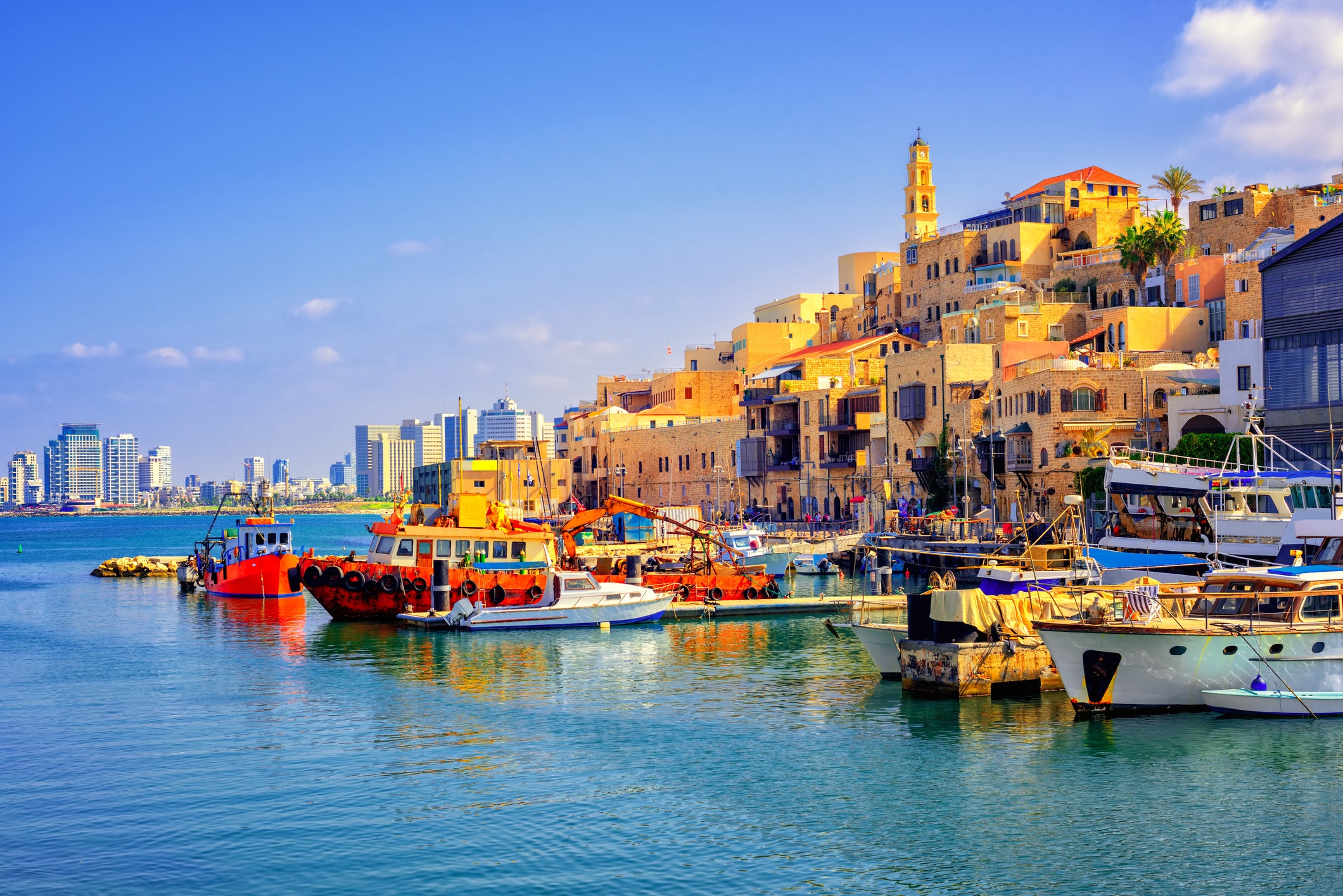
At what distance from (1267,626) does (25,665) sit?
98.6 feet

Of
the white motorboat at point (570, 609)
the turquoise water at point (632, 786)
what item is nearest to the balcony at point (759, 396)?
the white motorboat at point (570, 609)

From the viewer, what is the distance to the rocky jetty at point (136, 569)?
248ft

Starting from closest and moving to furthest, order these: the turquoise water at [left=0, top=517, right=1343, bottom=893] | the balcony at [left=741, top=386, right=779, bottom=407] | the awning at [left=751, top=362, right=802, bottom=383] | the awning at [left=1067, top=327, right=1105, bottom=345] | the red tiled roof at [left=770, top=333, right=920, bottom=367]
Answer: the turquoise water at [left=0, top=517, right=1343, bottom=893] → the awning at [left=1067, top=327, right=1105, bottom=345] → the red tiled roof at [left=770, top=333, right=920, bottom=367] → the balcony at [left=741, top=386, right=779, bottom=407] → the awning at [left=751, top=362, right=802, bottom=383]

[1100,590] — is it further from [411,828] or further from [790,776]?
[411,828]

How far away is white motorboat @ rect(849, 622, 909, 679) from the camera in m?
27.8

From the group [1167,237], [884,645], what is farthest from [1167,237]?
[884,645]

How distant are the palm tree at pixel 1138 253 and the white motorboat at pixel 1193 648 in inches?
2154

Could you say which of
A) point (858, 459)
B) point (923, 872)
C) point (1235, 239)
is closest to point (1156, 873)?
point (923, 872)

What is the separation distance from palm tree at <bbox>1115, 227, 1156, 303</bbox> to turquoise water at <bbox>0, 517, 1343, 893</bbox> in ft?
167

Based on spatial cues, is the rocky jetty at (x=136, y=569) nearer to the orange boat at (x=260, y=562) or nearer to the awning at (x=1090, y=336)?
the orange boat at (x=260, y=562)

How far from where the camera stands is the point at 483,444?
98.5m

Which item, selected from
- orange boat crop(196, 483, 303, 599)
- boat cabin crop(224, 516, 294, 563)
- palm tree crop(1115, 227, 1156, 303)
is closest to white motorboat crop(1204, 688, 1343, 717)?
orange boat crop(196, 483, 303, 599)

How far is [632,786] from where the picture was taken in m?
20.2

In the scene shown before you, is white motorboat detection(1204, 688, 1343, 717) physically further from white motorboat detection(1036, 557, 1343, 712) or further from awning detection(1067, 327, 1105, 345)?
awning detection(1067, 327, 1105, 345)
